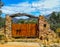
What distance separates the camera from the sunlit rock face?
3549cm

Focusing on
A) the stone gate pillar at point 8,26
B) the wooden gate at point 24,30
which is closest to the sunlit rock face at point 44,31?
the wooden gate at point 24,30

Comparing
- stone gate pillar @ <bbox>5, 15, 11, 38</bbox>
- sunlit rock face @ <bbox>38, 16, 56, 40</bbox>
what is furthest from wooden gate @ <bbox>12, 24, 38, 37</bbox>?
sunlit rock face @ <bbox>38, 16, 56, 40</bbox>

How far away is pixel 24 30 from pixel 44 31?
→ 128 inches

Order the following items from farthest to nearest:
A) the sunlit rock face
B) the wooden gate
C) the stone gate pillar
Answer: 1. the wooden gate
2. the stone gate pillar
3. the sunlit rock face

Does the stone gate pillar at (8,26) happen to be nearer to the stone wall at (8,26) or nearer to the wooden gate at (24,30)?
the stone wall at (8,26)

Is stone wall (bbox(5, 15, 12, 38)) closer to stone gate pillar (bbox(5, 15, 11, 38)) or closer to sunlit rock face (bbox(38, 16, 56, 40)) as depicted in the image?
stone gate pillar (bbox(5, 15, 11, 38))

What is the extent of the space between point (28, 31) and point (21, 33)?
1.12 m

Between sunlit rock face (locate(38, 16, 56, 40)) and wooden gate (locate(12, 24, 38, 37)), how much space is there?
116 centimetres

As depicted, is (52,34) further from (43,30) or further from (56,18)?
(56,18)

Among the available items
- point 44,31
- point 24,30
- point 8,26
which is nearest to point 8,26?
point 8,26

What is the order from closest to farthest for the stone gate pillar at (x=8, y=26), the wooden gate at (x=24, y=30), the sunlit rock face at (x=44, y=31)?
the sunlit rock face at (x=44, y=31) < the stone gate pillar at (x=8, y=26) < the wooden gate at (x=24, y=30)

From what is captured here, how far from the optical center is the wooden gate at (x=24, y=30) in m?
37.2

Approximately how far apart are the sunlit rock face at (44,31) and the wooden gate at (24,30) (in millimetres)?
1159

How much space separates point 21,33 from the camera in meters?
37.4
